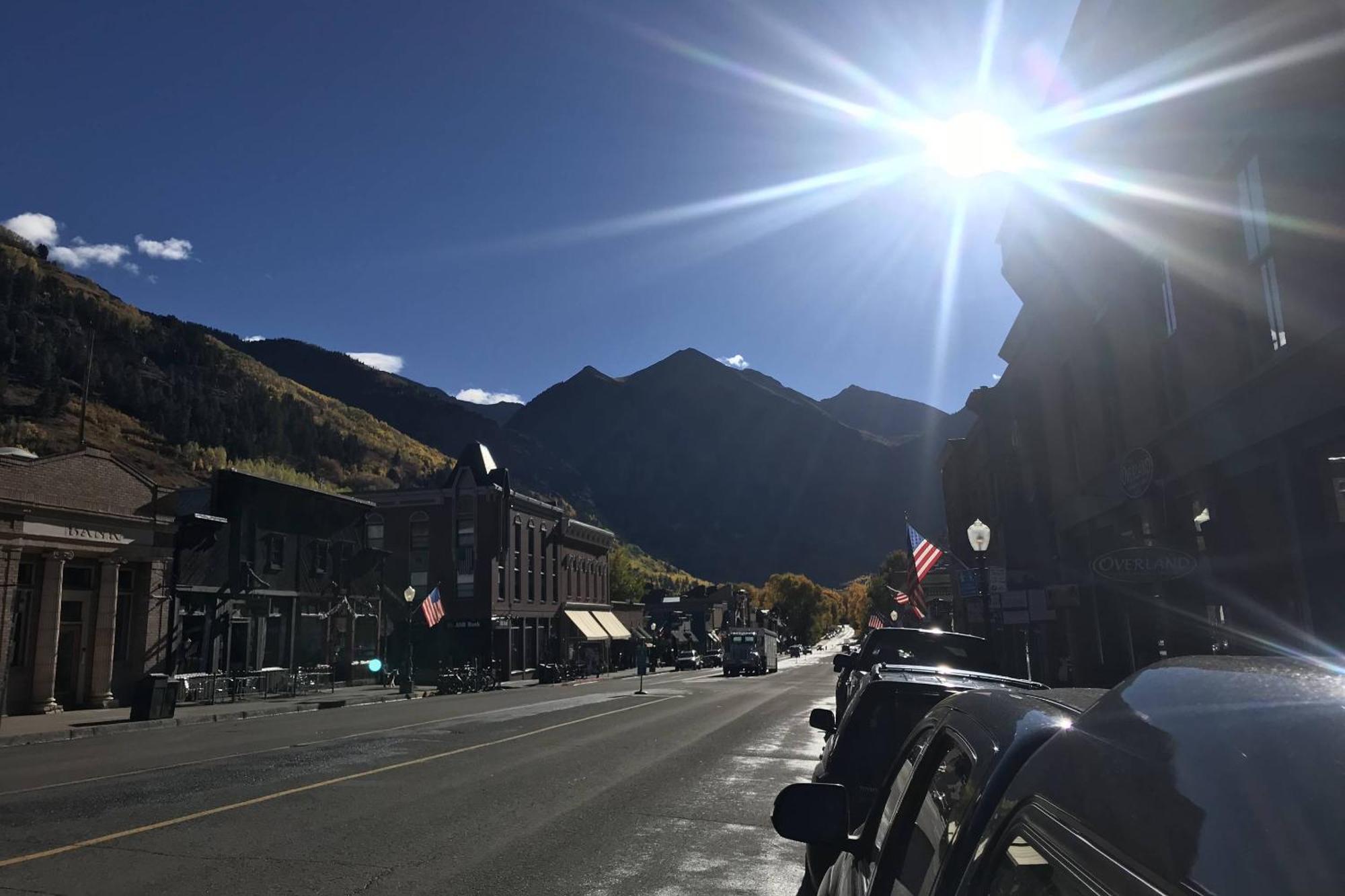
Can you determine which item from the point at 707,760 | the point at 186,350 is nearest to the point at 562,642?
the point at 707,760

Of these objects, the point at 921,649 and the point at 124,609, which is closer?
the point at 921,649

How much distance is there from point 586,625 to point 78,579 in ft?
126

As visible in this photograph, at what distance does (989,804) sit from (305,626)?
40242 millimetres

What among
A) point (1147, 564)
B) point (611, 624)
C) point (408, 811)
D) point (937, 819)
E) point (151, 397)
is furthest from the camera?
point (151, 397)

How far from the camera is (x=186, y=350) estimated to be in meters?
148

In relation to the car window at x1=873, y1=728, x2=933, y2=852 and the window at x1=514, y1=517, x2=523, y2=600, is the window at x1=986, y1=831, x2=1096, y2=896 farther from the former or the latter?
the window at x1=514, y1=517, x2=523, y2=600

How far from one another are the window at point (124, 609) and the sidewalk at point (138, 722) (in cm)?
223

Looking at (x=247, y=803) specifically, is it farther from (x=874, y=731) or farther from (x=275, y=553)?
(x=275, y=553)

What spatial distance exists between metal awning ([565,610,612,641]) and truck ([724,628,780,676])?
33.5 ft

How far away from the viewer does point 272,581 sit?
36.2 meters

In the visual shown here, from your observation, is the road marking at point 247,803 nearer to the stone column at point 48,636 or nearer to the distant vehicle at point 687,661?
the stone column at point 48,636

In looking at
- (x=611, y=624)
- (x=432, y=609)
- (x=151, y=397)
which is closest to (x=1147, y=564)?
(x=432, y=609)

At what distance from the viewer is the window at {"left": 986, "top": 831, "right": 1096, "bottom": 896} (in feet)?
5.00

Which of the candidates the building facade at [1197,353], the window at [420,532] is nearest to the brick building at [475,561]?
the window at [420,532]
